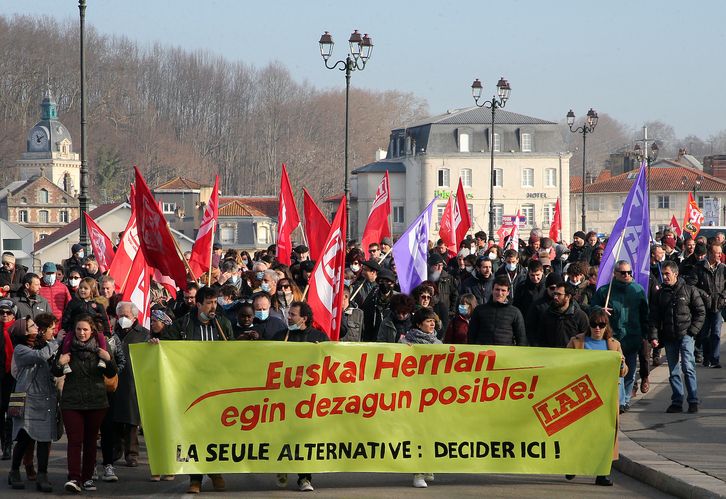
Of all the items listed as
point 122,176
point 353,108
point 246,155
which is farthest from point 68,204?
point 353,108

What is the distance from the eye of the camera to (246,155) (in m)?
124

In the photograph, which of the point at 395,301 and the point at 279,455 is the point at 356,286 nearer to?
the point at 395,301

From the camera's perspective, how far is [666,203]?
81625mm

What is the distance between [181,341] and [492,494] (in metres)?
2.65

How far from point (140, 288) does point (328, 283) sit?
3321mm

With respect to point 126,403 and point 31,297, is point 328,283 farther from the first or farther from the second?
point 31,297

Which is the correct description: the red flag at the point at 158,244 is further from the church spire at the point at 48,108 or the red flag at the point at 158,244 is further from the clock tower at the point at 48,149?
the church spire at the point at 48,108

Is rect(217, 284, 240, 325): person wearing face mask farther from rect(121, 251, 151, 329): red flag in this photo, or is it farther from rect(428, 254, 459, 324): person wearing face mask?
rect(428, 254, 459, 324): person wearing face mask

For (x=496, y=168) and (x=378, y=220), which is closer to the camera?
(x=378, y=220)

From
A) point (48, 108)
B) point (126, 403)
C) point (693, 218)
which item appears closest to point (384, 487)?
point (126, 403)

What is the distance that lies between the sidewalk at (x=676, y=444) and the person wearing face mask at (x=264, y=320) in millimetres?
3273

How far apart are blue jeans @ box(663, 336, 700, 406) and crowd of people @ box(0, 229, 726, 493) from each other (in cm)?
1

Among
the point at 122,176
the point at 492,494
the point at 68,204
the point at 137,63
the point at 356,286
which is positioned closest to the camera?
the point at 492,494

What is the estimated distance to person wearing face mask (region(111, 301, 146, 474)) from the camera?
799 centimetres
